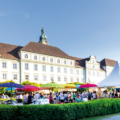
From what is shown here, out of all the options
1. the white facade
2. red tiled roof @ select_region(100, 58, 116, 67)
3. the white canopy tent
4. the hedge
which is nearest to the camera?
the hedge

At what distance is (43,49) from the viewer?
50062mm

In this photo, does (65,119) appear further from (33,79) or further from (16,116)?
(33,79)

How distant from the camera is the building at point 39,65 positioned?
4244 cm

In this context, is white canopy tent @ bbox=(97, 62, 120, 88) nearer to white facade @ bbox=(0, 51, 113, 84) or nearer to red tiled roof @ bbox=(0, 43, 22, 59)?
white facade @ bbox=(0, 51, 113, 84)

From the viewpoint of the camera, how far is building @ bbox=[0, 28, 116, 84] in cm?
4244

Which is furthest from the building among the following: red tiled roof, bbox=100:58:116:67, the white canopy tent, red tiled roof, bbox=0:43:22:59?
the white canopy tent

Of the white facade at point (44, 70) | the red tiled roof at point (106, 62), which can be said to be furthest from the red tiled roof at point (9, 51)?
the red tiled roof at point (106, 62)

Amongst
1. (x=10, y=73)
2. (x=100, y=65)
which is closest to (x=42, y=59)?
(x=10, y=73)

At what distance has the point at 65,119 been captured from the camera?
1020 cm

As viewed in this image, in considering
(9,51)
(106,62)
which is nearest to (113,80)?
(9,51)

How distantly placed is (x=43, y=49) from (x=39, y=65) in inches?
219

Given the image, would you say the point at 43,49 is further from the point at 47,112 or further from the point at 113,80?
the point at 47,112

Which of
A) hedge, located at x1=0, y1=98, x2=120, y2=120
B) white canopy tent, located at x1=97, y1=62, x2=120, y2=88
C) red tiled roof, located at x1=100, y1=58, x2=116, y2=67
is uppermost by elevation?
red tiled roof, located at x1=100, y1=58, x2=116, y2=67

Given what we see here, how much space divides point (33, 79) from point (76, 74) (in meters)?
17.1
